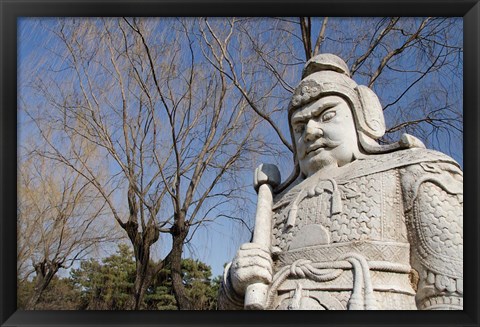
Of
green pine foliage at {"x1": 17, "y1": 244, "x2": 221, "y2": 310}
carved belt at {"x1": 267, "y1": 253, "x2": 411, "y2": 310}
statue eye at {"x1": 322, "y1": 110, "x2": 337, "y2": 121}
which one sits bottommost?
carved belt at {"x1": 267, "y1": 253, "x2": 411, "y2": 310}

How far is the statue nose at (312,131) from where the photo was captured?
3.94 meters

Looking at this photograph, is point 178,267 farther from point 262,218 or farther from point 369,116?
point 369,116

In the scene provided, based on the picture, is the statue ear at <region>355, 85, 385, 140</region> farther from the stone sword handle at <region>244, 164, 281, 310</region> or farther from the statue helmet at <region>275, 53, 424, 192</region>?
the stone sword handle at <region>244, 164, 281, 310</region>

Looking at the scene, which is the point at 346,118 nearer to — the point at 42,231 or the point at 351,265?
the point at 351,265

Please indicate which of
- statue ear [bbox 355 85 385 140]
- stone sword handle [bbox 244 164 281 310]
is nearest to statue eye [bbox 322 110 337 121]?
statue ear [bbox 355 85 385 140]

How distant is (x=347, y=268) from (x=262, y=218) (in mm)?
585

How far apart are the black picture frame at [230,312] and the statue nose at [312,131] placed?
22.9 inches

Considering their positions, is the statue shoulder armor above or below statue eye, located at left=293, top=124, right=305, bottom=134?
below

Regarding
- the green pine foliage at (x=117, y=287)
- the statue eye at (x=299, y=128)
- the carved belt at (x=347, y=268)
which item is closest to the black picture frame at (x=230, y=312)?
the carved belt at (x=347, y=268)

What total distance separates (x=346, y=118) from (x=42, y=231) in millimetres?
5149

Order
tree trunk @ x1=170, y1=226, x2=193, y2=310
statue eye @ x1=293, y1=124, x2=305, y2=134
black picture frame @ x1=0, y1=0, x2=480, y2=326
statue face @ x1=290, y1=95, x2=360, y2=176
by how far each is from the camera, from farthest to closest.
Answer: tree trunk @ x1=170, y1=226, x2=193, y2=310
statue eye @ x1=293, y1=124, x2=305, y2=134
statue face @ x1=290, y1=95, x2=360, y2=176
black picture frame @ x1=0, y1=0, x2=480, y2=326

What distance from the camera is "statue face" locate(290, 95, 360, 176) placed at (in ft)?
12.9

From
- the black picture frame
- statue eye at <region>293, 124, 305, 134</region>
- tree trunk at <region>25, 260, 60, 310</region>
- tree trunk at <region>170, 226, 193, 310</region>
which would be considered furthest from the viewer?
tree trunk at <region>170, 226, 193, 310</region>
